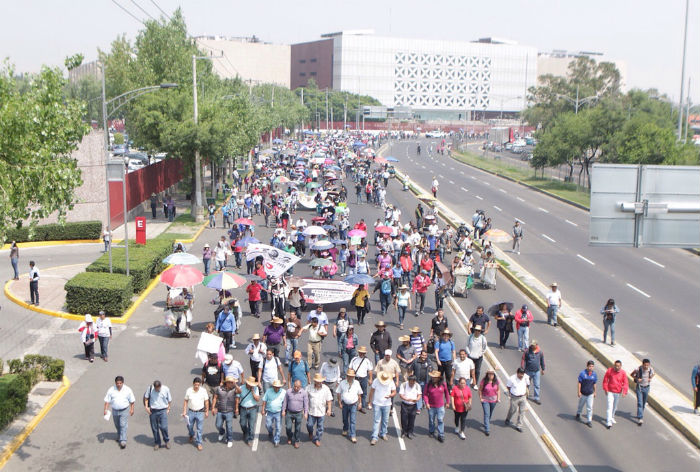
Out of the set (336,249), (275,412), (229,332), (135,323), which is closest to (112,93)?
(336,249)

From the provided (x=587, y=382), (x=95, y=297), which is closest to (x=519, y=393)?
(x=587, y=382)

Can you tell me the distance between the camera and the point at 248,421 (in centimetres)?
1422

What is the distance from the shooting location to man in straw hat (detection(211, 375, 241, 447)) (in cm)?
1381

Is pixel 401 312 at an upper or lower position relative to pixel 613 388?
lower

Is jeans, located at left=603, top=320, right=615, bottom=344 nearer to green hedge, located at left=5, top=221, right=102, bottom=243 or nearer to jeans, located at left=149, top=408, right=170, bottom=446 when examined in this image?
jeans, located at left=149, top=408, right=170, bottom=446

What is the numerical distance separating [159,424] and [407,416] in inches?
183

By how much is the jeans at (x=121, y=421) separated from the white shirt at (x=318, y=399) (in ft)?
11.1

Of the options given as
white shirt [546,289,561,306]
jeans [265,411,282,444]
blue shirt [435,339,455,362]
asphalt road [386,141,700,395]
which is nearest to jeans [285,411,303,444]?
jeans [265,411,282,444]

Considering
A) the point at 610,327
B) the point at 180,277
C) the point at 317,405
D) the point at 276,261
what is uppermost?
the point at 276,261

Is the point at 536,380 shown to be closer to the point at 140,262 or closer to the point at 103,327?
the point at 103,327

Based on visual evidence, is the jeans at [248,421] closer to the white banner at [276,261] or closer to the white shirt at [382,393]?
the white shirt at [382,393]

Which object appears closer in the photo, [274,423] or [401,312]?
[274,423]

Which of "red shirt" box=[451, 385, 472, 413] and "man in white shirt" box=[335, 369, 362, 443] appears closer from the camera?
"man in white shirt" box=[335, 369, 362, 443]

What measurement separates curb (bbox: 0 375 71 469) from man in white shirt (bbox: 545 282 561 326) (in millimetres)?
13812
